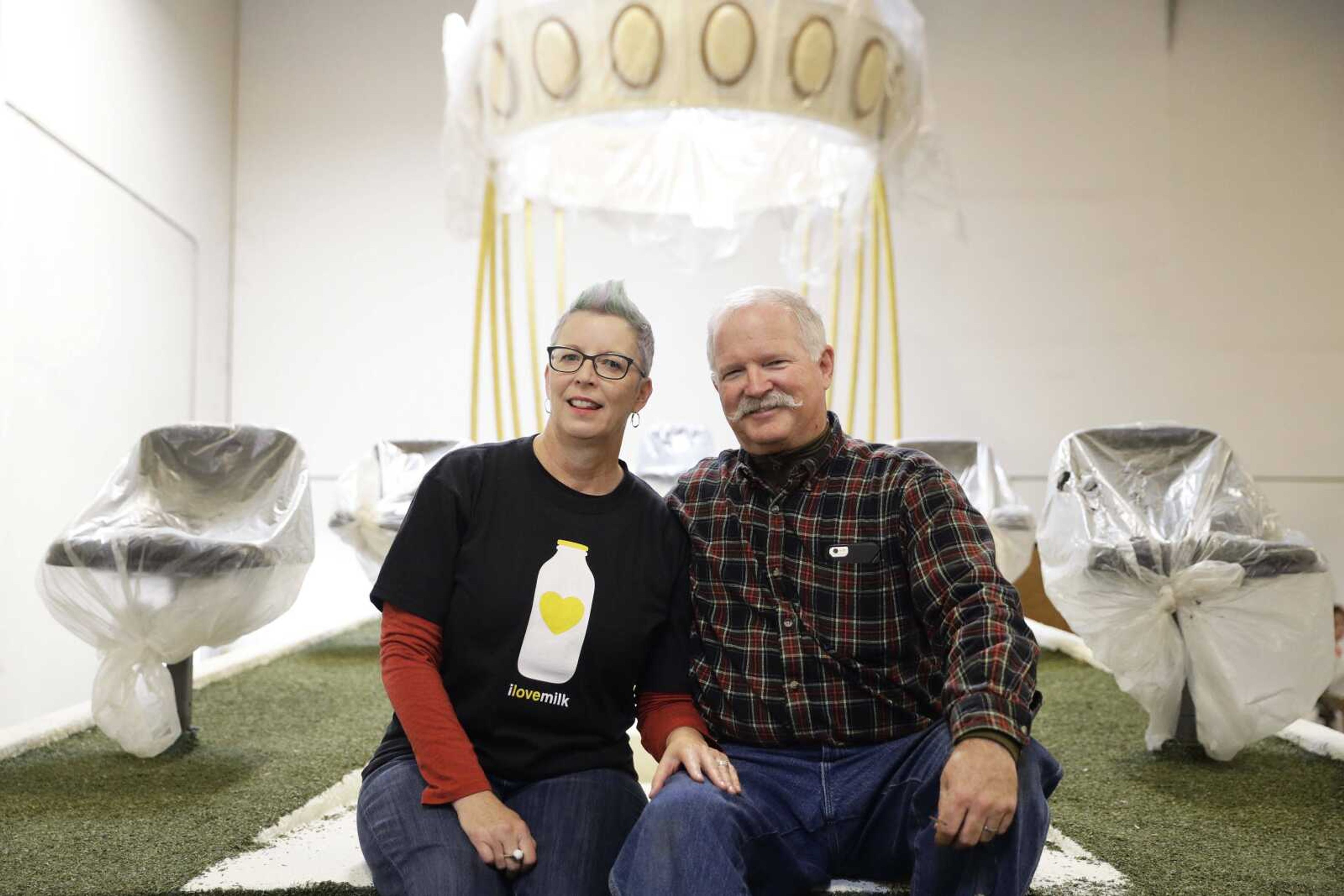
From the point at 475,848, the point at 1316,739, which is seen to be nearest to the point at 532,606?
the point at 475,848

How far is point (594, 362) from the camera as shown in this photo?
4.46 feet

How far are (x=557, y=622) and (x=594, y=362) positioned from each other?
32 centimetres

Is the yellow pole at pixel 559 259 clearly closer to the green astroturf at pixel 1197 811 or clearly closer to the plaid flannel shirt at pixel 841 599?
the green astroturf at pixel 1197 811

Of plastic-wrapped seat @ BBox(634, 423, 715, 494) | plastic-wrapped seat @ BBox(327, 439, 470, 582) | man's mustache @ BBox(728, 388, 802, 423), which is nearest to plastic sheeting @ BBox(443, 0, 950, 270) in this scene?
plastic-wrapped seat @ BBox(327, 439, 470, 582)

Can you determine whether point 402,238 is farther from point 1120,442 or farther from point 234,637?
point 1120,442

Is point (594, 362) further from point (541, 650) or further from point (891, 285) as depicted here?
point (891, 285)

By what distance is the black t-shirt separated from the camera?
1.30 m

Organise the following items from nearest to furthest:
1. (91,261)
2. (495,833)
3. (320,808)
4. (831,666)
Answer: (495,833), (831,666), (320,808), (91,261)

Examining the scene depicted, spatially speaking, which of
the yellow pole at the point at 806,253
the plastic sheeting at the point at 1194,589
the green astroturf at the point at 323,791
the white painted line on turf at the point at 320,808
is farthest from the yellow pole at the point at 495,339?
the plastic sheeting at the point at 1194,589

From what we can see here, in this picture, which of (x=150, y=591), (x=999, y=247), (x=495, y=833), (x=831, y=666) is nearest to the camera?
(x=495, y=833)

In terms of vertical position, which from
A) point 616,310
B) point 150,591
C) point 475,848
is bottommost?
point 475,848

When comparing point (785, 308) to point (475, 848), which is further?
point (785, 308)

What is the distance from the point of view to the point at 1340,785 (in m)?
2.14

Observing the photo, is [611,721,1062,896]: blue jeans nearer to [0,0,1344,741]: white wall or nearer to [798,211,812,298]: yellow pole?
[798,211,812,298]: yellow pole
